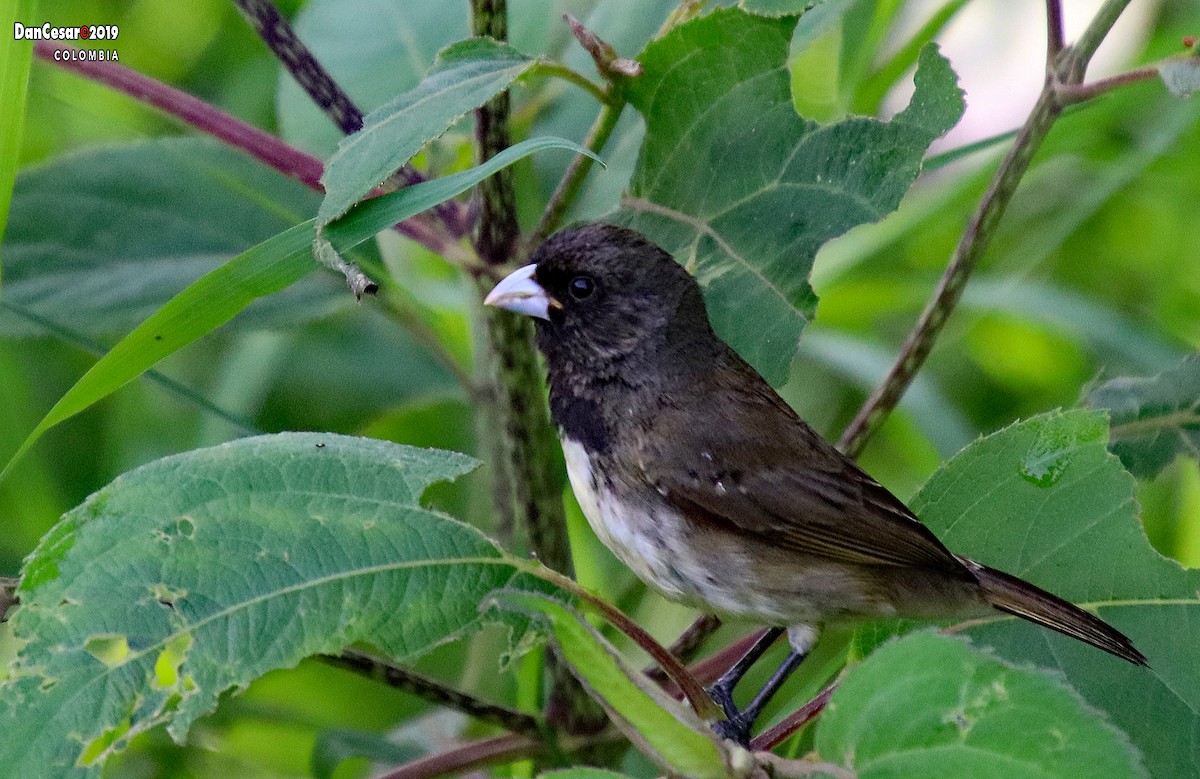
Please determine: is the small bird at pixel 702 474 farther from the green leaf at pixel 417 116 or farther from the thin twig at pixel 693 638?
the green leaf at pixel 417 116

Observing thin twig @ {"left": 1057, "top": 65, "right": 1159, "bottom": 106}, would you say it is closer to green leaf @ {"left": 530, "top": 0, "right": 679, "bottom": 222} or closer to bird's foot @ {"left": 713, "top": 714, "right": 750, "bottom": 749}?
green leaf @ {"left": 530, "top": 0, "right": 679, "bottom": 222}

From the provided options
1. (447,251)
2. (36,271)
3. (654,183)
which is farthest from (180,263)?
(654,183)

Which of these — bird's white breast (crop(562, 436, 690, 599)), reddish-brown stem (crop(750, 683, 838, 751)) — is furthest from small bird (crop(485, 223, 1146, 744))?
reddish-brown stem (crop(750, 683, 838, 751))

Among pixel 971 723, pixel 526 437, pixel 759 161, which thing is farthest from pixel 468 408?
pixel 971 723

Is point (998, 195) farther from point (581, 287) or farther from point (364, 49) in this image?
point (364, 49)

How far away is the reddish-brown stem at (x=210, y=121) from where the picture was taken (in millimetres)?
1876

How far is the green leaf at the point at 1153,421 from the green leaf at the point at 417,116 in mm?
1069

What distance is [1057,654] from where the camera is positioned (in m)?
1.62

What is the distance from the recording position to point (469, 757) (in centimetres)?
175

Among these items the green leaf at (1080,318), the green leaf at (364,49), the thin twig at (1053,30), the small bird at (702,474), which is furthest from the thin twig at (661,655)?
the green leaf at (1080,318)

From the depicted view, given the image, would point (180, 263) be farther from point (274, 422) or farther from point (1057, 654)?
point (1057, 654)

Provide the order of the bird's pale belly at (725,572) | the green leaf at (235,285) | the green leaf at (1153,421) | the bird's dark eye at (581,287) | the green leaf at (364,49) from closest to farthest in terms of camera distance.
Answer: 1. the green leaf at (235,285)
2. the bird's pale belly at (725,572)
3. the green leaf at (1153,421)
4. the bird's dark eye at (581,287)
5. the green leaf at (364,49)

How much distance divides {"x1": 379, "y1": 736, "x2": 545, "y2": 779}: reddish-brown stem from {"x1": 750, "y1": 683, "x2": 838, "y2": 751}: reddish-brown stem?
0.45 meters

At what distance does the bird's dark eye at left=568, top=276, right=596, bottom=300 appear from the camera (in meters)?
2.07
